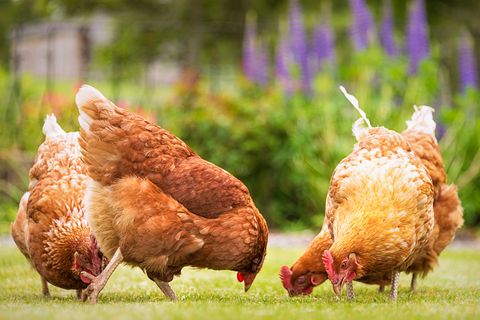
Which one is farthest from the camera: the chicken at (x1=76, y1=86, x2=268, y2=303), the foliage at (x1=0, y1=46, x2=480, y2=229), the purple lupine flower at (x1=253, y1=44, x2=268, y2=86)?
the purple lupine flower at (x1=253, y1=44, x2=268, y2=86)

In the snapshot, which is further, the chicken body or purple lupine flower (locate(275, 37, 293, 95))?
purple lupine flower (locate(275, 37, 293, 95))

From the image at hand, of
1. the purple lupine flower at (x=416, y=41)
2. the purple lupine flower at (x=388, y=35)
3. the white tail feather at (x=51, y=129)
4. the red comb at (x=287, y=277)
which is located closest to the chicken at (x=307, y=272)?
the red comb at (x=287, y=277)

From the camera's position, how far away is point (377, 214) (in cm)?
591

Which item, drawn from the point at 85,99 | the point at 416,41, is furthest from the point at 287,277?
the point at 416,41

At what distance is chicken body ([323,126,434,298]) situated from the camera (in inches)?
230

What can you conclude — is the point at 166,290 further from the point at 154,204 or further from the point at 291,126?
the point at 291,126

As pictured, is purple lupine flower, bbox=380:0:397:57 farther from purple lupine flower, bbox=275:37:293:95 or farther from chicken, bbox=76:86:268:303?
chicken, bbox=76:86:268:303

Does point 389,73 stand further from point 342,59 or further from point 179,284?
point 179,284

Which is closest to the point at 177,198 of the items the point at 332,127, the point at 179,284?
the point at 179,284

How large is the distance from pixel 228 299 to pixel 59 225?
140cm

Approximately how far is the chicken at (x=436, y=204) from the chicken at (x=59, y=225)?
279 cm

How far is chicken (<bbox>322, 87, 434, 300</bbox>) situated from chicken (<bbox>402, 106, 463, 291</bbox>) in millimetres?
608

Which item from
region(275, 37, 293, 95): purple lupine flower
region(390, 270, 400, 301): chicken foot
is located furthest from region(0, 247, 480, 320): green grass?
region(275, 37, 293, 95): purple lupine flower

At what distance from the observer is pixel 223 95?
13.0 meters
